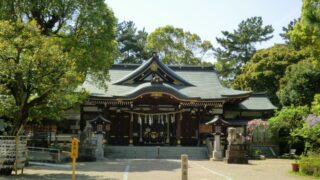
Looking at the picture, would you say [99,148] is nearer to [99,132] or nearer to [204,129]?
[99,132]

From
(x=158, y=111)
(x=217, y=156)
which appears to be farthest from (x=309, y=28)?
(x=158, y=111)

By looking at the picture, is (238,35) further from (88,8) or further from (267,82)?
(88,8)

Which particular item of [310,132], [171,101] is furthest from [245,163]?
[171,101]

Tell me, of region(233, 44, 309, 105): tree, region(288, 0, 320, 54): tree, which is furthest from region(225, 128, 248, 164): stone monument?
region(233, 44, 309, 105): tree

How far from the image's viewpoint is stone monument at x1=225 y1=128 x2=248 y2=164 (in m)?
21.8

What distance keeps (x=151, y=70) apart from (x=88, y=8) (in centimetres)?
1052

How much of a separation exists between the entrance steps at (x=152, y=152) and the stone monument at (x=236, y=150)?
4054mm

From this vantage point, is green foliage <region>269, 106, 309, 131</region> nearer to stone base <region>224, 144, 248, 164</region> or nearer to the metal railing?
stone base <region>224, 144, 248, 164</region>

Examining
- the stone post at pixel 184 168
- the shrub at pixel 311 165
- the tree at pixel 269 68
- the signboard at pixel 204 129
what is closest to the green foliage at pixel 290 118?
the signboard at pixel 204 129

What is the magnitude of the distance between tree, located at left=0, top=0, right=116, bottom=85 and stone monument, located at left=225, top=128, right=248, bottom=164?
8267 mm

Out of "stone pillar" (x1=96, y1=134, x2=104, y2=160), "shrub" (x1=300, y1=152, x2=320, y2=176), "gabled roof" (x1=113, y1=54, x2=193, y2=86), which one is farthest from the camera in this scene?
"gabled roof" (x1=113, y1=54, x2=193, y2=86)

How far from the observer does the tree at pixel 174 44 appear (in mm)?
48938

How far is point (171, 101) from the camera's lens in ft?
96.7

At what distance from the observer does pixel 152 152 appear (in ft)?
87.0
